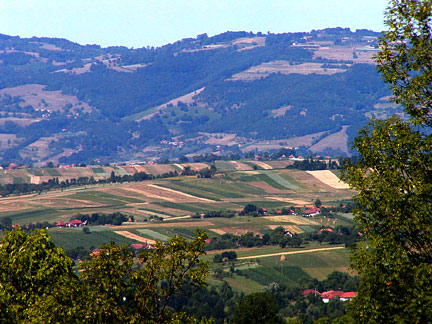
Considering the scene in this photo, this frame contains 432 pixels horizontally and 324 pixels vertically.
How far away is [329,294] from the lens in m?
142

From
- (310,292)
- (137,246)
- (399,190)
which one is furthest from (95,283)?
(137,246)

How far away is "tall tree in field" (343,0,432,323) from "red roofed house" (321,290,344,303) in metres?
106

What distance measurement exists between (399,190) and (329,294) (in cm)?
11311

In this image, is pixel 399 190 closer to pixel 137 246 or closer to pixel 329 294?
pixel 329 294

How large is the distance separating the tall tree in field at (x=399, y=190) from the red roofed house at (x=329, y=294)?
106 metres

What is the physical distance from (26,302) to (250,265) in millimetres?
135335

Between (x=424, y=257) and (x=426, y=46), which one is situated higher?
(x=426, y=46)

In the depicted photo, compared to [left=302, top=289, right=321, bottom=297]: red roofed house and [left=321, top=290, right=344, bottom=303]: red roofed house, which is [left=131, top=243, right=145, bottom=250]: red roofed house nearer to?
[left=302, top=289, right=321, bottom=297]: red roofed house

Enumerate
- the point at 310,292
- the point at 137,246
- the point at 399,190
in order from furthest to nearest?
the point at 137,246, the point at 310,292, the point at 399,190

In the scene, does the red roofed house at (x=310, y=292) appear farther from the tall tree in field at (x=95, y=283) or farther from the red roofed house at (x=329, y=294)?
the tall tree in field at (x=95, y=283)

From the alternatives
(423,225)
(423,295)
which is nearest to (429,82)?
(423,225)

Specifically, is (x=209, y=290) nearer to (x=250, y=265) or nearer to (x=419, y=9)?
(x=250, y=265)

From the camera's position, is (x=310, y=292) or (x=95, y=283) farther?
(x=310, y=292)

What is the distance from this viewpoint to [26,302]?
3331 cm
